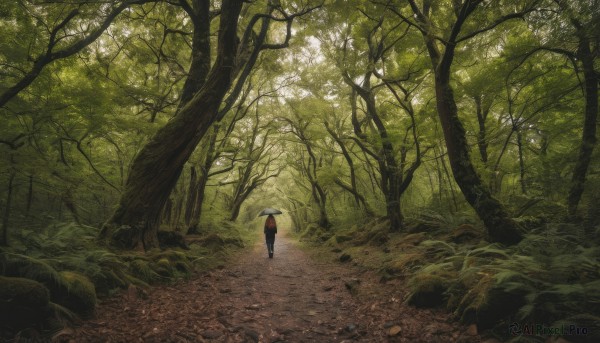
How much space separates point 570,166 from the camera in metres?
6.55

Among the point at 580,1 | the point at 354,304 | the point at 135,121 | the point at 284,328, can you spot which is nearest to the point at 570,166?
the point at 580,1

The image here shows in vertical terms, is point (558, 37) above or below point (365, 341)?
above

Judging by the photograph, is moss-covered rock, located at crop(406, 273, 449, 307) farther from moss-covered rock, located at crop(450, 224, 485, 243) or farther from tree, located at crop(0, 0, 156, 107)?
tree, located at crop(0, 0, 156, 107)

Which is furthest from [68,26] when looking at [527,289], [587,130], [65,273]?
[587,130]

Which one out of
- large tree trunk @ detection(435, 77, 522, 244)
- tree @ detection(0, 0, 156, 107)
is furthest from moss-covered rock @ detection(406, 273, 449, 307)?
tree @ detection(0, 0, 156, 107)

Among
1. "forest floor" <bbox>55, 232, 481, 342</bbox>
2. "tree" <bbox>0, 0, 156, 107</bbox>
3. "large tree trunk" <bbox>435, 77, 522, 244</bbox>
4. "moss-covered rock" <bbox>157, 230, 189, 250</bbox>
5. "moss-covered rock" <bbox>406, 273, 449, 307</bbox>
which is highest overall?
"tree" <bbox>0, 0, 156, 107</bbox>

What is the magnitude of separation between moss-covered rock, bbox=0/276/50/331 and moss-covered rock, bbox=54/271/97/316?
0.42 metres

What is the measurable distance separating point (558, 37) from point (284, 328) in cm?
707

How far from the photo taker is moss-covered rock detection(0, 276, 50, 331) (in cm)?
273

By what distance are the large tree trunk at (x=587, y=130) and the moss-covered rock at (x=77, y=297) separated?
27.7ft

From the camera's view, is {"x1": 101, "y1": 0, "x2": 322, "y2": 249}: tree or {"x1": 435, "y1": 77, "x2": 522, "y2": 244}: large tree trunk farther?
{"x1": 101, "y1": 0, "x2": 322, "y2": 249}: tree

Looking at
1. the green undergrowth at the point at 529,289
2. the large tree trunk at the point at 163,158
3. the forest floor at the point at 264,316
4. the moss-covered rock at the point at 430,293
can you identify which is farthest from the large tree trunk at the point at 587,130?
the large tree trunk at the point at 163,158

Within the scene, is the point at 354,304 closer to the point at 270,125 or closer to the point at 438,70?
the point at 438,70

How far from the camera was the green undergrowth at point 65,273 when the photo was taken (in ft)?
9.55
